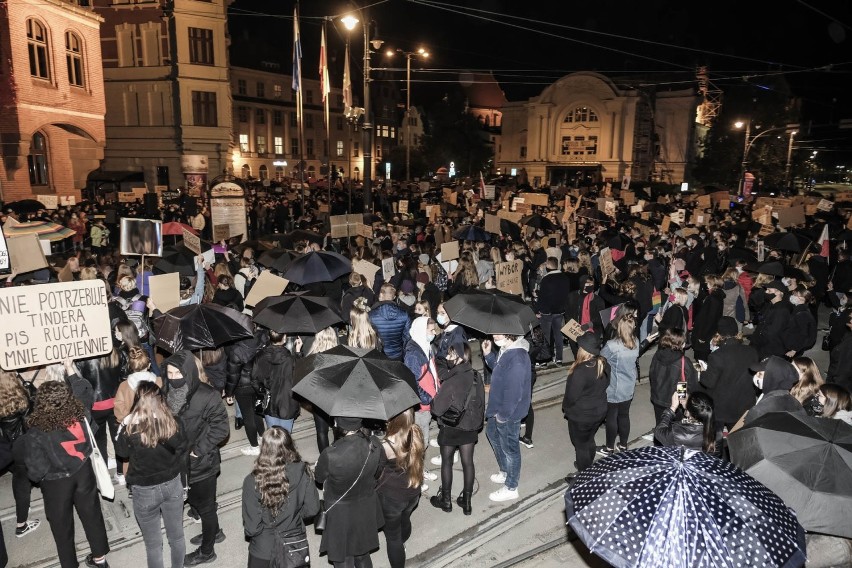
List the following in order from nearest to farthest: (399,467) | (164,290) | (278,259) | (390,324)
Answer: (399,467)
(390,324)
(164,290)
(278,259)

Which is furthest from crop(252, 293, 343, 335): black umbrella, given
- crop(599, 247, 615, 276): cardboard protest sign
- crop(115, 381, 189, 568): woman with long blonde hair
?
crop(599, 247, 615, 276): cardboard protest sign

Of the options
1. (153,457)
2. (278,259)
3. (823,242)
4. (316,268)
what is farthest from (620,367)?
(823,242)

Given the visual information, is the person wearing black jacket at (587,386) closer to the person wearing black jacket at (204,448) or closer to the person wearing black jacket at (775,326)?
the person wearing black jacket at (204,448)

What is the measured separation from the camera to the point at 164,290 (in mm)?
8117

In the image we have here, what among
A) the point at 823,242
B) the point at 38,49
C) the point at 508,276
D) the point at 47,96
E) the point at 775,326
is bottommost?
the point at 775,326

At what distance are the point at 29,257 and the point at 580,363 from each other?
344 inches

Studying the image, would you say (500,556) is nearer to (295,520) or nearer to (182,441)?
(295,520)

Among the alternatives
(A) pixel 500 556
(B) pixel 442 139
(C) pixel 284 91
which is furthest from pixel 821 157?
(A) pixel 500 556

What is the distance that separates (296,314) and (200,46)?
36662 millimetres

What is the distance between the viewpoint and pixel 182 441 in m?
4.65

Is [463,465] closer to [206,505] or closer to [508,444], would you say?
[508,444]

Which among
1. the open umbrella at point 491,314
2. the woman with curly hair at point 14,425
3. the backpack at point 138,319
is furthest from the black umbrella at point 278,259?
the woman with curly hair at point 14,425

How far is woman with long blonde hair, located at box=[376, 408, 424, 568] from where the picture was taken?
4562 mm

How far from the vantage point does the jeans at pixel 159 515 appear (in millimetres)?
4613
